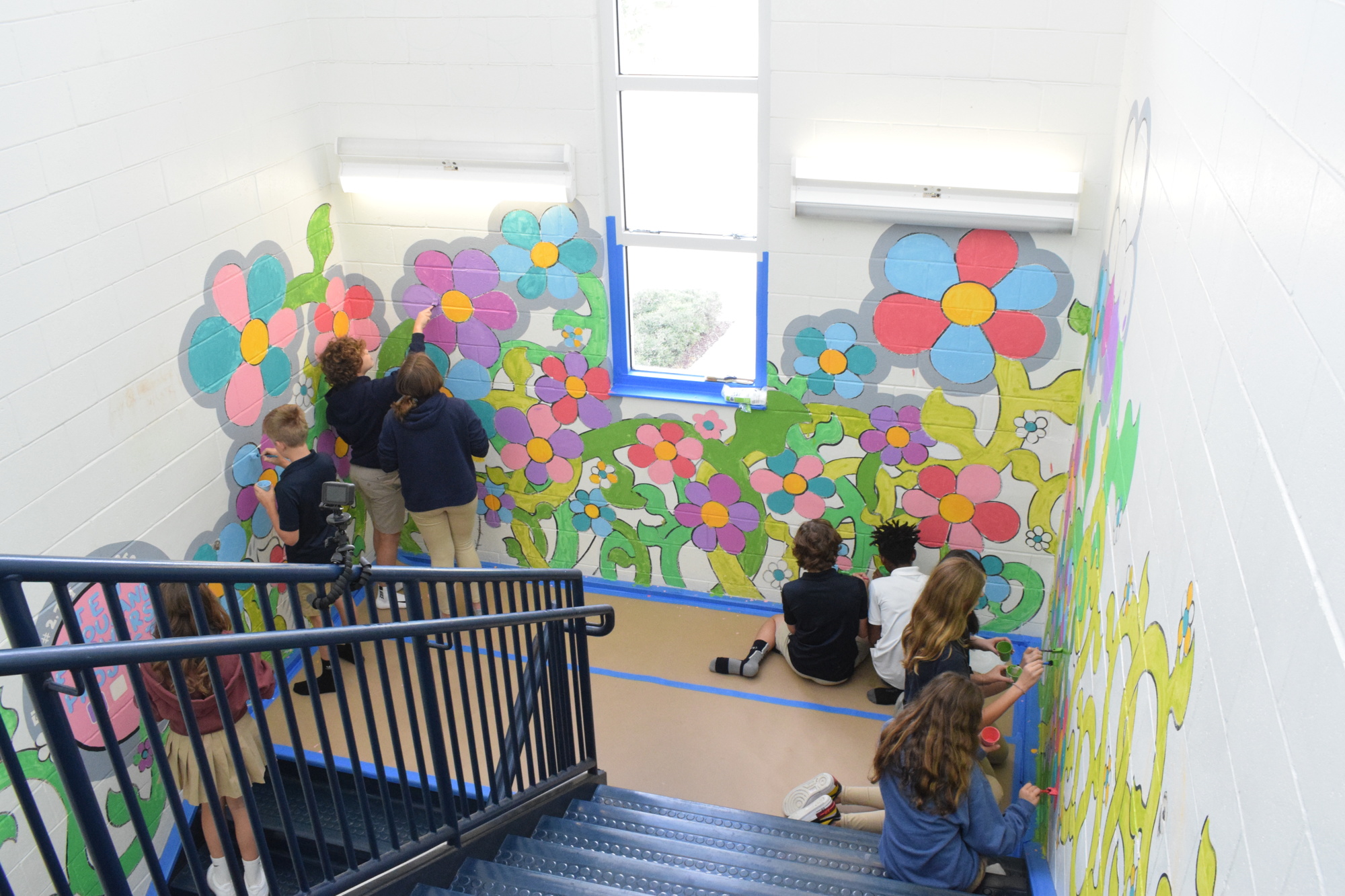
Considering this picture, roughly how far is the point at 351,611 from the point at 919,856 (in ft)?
6.81

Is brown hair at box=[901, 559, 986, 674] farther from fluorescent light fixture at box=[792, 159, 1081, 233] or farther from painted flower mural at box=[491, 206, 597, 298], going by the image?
painted flower mural at box=[491, 206, 597, 298]

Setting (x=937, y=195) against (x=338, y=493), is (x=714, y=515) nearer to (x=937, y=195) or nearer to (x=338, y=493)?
(x=937, y=195)

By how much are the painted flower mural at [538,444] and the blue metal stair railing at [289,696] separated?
1.86 m

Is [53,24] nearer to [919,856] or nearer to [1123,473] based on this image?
[1123,473]

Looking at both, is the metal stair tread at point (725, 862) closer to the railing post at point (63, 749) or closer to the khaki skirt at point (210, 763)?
the khaki skirt at point (210, 763)

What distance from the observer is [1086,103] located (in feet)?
14.8

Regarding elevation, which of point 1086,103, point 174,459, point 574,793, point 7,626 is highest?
point 1086,103

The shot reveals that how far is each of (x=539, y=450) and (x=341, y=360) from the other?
1153mm

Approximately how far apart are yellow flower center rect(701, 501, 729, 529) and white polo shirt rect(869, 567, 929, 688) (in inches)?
37.1

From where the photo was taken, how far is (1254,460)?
1.64 meters

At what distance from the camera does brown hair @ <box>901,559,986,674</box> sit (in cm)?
435

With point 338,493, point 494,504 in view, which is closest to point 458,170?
point 494,504

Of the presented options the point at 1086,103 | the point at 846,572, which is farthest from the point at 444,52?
the point at 846,572

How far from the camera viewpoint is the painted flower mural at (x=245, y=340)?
478cm
